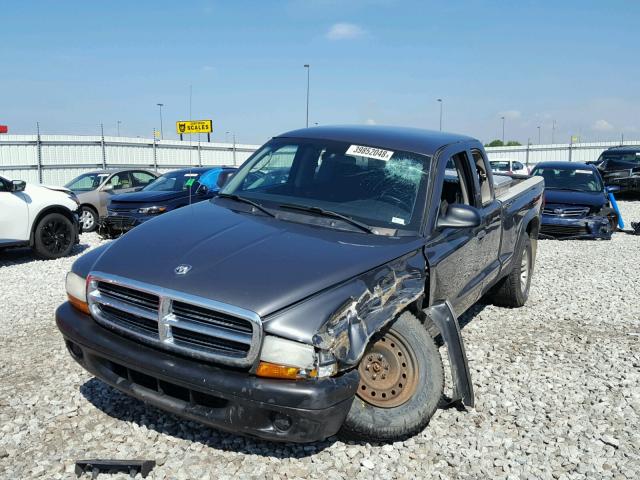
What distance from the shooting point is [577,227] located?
11.7 metres

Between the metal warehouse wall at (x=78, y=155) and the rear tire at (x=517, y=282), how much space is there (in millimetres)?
15259

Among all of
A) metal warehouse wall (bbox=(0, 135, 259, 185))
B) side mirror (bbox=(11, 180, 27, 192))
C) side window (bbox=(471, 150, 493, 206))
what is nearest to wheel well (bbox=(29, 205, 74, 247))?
side mirror (bbox=(11, 180, 27, 192))

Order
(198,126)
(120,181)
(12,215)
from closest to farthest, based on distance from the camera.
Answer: (12,215) → (120,181) → (198,126)

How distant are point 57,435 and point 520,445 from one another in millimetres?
2742

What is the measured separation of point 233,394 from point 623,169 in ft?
68.2

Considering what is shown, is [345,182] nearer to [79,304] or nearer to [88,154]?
[79,304]

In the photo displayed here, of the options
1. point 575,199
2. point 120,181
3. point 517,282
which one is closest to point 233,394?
point 517,282

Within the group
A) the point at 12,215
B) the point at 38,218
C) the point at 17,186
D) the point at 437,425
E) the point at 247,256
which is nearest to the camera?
the point at 247,256

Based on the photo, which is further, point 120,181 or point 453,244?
point 120,181

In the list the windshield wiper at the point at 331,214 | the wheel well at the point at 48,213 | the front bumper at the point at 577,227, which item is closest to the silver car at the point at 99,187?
the wheel well at the point at 48,213

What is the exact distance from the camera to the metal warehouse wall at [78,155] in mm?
20688

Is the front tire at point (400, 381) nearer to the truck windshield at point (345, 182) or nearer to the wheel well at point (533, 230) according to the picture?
the truck windshield at point (345, 182)

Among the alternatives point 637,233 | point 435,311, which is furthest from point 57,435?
point 637,233

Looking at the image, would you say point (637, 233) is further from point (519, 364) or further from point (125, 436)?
point (125, 436)
